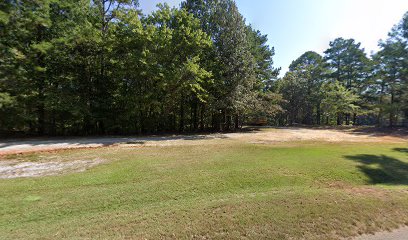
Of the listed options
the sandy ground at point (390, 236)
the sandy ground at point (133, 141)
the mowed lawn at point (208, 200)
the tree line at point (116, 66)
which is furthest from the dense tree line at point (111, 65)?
the sandy ground at point (390, 236)

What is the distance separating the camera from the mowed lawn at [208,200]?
4016 mm

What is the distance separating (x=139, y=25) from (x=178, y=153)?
11.4 metres

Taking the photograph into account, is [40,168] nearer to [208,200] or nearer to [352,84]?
[208,200]

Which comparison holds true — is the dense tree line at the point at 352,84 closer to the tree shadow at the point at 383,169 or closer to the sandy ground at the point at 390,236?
the tree shadow at the point at 383,169

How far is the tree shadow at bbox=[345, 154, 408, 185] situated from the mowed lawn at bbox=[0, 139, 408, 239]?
0.13 feet

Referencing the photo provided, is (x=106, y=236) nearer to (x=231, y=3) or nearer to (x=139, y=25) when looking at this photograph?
(x=139, y=25)

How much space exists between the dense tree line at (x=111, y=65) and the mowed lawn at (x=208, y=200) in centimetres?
830

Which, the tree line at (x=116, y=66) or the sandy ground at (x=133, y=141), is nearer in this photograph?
the sandy ground at (x=133, y=141)

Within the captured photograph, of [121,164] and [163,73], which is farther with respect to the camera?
[163,73]

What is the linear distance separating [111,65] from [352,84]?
38.3m

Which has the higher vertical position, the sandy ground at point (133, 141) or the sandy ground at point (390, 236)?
the sandy ground at point (133, 141)

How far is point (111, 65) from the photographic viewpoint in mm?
17859

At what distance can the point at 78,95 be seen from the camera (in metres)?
16.2

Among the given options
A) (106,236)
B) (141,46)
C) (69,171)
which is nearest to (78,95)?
(141,46)
